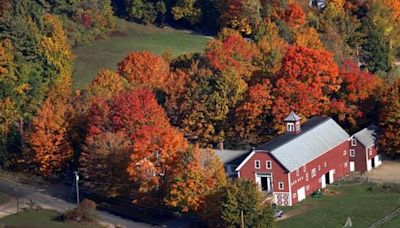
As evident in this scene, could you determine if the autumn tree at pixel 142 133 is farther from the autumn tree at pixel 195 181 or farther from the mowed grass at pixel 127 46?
the mowed grass at pixel 127 46

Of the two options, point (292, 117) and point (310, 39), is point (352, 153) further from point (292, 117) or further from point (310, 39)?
point (310, 39)

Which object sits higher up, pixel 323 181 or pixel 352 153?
pixel 352 153

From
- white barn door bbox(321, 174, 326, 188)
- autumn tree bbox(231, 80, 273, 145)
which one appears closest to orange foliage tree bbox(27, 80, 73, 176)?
autumn tree bbox(231, 80, 273, 145)

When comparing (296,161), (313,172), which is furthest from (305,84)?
(296,161)

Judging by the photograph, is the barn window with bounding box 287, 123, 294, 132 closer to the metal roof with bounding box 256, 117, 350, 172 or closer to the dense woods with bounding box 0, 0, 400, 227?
the metal roof with bounding box 256, 117, 350, 172

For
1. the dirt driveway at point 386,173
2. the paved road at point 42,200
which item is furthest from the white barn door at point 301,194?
the paved road at point 42,200

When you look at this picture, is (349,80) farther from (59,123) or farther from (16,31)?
(16,31)
